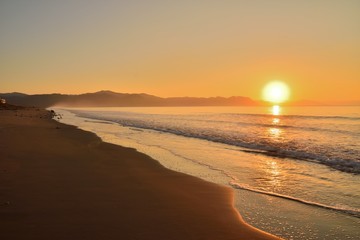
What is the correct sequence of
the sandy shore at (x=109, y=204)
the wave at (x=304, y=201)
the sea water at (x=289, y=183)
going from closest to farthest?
the sandy shore at (x=109, y=204) < the sea water at (x=289, y=183) < the wave at (x=304, y=201)

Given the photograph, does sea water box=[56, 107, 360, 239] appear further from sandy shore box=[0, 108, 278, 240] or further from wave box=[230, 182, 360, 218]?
sandy shore box=[0, 108, 278, 240]

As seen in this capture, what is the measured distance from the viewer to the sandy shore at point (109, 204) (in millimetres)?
6234

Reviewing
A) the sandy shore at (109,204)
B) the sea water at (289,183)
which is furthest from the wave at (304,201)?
the sandy shore at (109,204)

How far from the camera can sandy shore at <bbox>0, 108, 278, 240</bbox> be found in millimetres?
6234

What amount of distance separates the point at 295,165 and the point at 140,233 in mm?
11784

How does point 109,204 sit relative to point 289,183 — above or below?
above

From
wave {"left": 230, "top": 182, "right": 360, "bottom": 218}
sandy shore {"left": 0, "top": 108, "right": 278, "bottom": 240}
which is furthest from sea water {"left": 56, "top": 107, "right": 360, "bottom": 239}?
sandy shore {"left": 0, "top": 108, "right": 278, "bottom": 240}

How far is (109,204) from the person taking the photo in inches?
312

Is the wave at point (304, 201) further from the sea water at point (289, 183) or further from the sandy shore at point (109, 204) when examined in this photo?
the sandy shore at point (109, 204)

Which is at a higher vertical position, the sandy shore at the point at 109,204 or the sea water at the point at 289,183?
the sandy shore at the point at 109,204

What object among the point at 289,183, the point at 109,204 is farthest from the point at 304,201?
the point at 109,204

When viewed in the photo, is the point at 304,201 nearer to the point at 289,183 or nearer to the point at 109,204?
the point at 289,183

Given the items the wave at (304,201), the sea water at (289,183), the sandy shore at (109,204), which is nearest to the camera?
the sandy shore at (109,204)

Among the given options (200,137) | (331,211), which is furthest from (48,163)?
(200,137)
